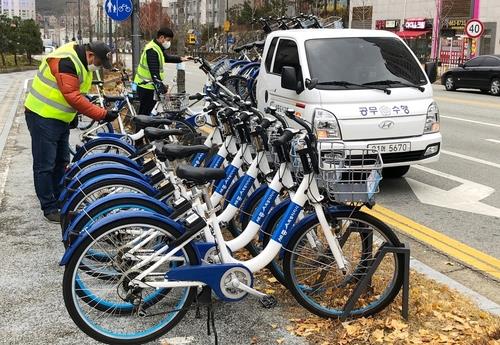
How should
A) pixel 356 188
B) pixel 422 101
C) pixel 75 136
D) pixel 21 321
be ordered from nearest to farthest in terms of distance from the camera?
1. pixel 356 188
2. pixel 21 321
3. pixel 422 101
4. pixel 75 136

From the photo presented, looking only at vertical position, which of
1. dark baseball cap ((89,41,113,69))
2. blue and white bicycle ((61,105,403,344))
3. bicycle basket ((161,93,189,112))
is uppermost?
dark baseball cap ((89,41,113,69))

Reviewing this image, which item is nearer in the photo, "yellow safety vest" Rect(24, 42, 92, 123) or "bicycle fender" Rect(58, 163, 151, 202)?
"bicycle fender" Rect(58, 163, 151, 202)

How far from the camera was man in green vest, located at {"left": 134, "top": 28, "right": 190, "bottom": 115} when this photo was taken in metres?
8.51

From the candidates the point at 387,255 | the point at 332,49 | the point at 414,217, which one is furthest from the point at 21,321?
the point at 332,49

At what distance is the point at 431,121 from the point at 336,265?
3854 millimetres

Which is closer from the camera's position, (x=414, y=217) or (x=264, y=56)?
(x=414, y=217)

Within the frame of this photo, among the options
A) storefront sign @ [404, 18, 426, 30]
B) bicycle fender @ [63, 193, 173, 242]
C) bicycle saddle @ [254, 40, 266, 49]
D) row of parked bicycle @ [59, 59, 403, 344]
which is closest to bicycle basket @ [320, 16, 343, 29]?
bicycle saddle @ [254, 40, 266, 49]

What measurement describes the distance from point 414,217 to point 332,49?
8.19 feet

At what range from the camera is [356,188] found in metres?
3.38

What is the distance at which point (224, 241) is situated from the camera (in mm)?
3617

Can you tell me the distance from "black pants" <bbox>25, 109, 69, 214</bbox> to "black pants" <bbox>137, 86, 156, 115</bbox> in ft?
10.8

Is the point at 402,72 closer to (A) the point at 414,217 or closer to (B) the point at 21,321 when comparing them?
(A) the point at 414,217

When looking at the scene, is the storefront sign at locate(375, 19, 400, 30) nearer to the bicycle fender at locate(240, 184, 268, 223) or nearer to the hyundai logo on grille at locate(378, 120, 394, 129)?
the hyundai logo on grille at locate(378, 120, 394, 129)

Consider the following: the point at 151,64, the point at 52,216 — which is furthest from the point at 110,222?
the point at 151,64
